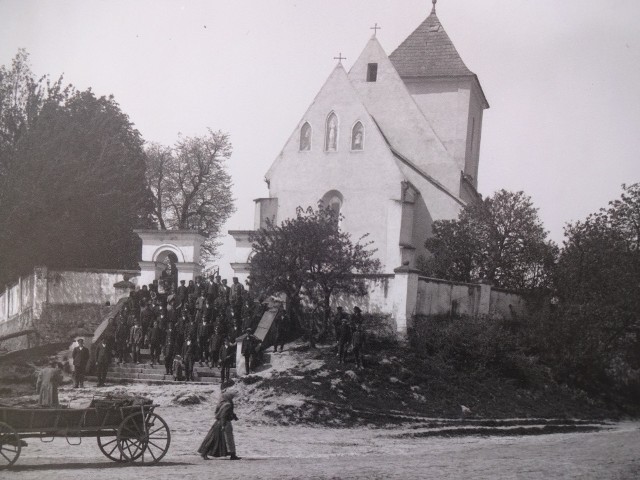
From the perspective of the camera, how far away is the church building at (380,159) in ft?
115

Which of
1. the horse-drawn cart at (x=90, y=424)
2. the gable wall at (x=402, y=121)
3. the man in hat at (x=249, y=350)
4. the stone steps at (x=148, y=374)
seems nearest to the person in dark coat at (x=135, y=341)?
the stone steps at (x=148, y=374)

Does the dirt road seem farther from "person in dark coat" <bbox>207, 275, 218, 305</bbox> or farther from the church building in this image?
the church building

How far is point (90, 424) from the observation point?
13.5 meters

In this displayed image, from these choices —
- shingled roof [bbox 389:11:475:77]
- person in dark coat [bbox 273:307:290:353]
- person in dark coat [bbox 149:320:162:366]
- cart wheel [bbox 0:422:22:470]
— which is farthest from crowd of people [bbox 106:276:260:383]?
shingled roof [bbox 389:11:475:77]

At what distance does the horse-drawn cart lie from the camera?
1259cm

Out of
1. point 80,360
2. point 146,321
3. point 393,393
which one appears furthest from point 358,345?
point 80,360

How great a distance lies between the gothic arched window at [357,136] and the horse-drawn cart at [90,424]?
911 inches

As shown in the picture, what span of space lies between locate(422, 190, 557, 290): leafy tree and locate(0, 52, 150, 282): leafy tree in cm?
1251

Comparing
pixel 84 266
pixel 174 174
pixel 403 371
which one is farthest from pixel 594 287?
pixel 174 174

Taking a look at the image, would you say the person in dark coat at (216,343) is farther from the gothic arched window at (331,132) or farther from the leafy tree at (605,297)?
the gothic arched window at (331,132)

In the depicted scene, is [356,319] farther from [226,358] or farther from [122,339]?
[122,339]

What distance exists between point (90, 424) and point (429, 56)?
1367 inches

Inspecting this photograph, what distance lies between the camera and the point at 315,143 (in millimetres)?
36594

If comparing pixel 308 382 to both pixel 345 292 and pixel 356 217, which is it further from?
pixel 356 217
